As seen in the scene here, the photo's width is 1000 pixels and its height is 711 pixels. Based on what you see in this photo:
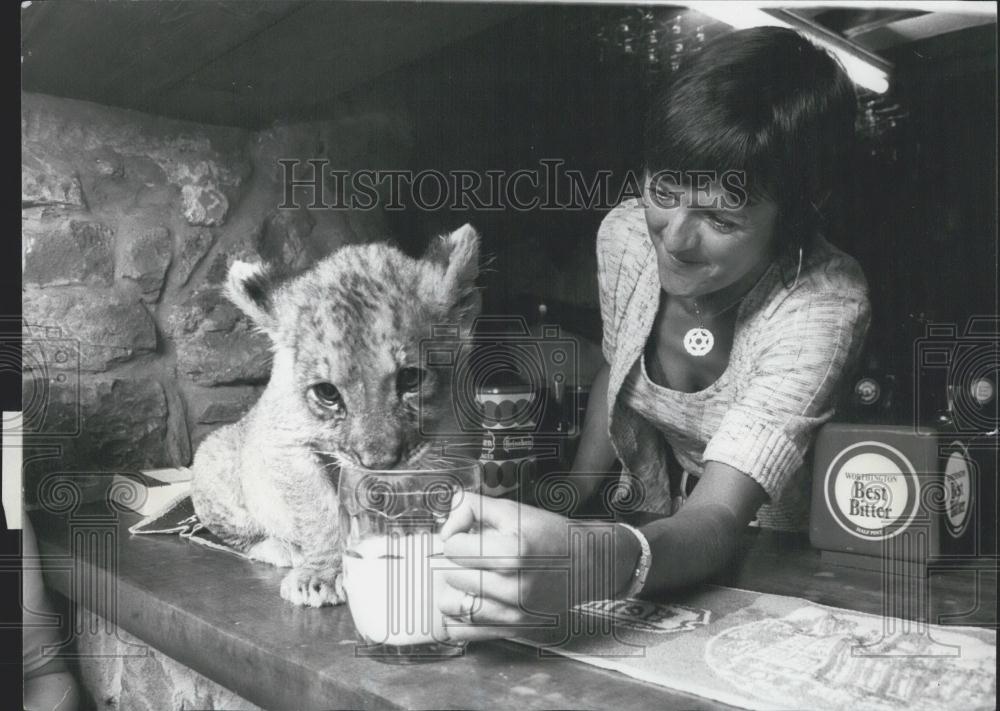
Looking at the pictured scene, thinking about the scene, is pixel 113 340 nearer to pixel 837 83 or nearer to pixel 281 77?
pixel 281 77

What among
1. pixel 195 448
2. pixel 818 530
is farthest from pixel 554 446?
pixel 195 448

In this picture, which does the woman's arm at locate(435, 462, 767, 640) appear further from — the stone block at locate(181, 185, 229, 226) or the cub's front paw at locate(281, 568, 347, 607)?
the stone block at locate(181, 185, 229, 226)

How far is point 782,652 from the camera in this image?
22.3 inches

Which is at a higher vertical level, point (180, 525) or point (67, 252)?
point (67, 252)

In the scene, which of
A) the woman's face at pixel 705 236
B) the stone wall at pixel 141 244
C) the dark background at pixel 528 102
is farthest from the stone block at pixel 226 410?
the woman's face at pixel 705 236

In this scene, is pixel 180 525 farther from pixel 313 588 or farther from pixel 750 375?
pixel 750 375

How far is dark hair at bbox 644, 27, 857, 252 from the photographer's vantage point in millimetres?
722

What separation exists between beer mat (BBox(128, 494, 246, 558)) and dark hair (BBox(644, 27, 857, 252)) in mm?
591

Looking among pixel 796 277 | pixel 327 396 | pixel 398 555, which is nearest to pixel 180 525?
pixel 327 396

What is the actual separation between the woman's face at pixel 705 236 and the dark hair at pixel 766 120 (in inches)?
0.8

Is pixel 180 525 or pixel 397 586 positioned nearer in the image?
pixel 397 586

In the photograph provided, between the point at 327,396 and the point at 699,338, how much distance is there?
0.38 metres

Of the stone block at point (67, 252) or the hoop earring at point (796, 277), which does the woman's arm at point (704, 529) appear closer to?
the hoop earring at point (796, 277)

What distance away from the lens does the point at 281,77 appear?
0.77m
